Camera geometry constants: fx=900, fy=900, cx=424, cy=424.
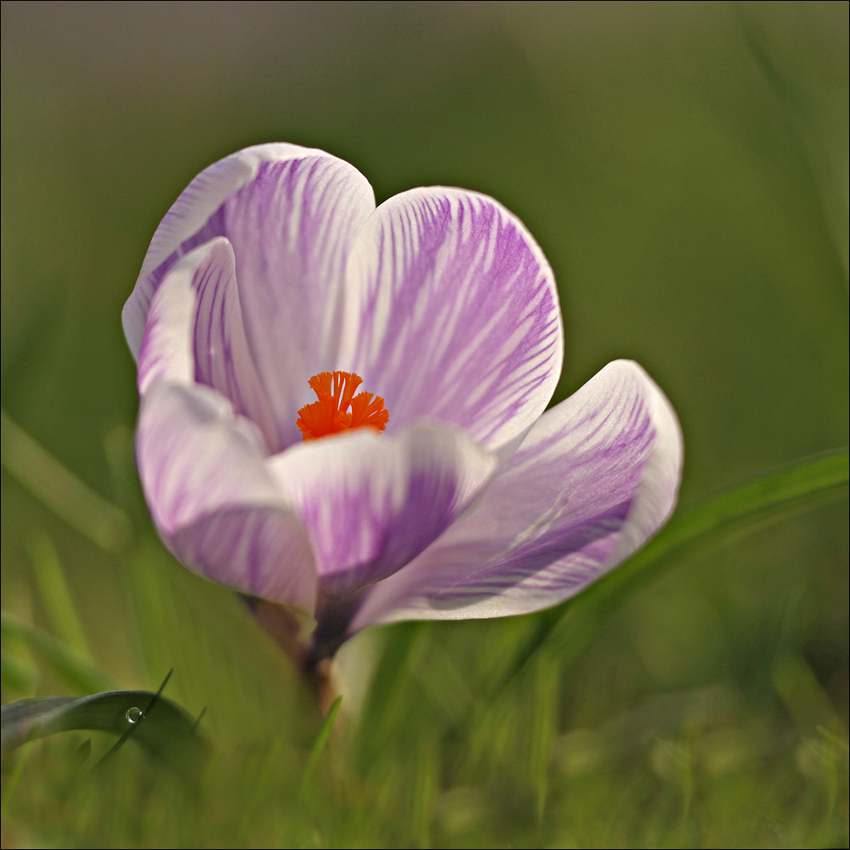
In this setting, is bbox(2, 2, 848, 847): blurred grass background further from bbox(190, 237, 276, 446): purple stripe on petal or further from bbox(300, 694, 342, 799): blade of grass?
bbox(190, 237, 276, 446): purple stripe on petal

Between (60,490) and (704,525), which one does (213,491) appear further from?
(60,490)

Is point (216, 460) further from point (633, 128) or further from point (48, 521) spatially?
point (633, 128)

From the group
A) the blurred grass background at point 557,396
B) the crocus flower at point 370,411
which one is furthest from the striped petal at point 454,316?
the blurred grass background at point 557,396

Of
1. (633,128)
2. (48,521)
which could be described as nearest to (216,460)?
(48,521)

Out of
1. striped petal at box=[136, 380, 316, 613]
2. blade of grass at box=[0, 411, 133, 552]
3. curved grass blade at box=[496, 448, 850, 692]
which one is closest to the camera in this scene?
striped petal at box=[136, 380, 316, 613]

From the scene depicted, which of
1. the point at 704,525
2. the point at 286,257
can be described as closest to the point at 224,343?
the point at 286,257

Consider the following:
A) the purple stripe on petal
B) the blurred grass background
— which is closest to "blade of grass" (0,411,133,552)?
the blurred grass background
